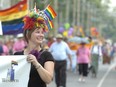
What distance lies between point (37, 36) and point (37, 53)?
0.17 m

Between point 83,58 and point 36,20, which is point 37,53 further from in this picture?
point 83,58

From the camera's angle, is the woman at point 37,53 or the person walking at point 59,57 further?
the person walking at point 59,57

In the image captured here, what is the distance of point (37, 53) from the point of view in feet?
17.5

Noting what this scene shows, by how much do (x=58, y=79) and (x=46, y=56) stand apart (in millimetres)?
10409

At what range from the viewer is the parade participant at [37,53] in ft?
17.1

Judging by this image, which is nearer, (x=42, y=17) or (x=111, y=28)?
(x=42, y=17)

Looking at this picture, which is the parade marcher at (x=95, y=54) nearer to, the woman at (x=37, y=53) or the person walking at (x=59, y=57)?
the person walking at (x=59, y=57)

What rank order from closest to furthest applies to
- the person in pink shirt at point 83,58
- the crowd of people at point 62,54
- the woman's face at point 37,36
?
the woman's face at point 37,36, the crowd of people at point 62,54, the person in pink shirt at point 83,58

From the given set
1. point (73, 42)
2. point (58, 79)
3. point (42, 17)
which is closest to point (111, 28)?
point (73, 42)

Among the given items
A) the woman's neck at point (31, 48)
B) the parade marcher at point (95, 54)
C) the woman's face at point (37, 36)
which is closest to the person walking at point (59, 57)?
the parade marcher at point (95, 54)

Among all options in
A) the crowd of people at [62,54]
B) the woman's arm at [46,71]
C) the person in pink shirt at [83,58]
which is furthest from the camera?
the person in pink shirt at [83,58]

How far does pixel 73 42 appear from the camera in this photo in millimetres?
28922

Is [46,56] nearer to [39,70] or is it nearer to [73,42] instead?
[39,70]

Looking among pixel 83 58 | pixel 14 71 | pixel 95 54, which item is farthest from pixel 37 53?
pixel 95 54
